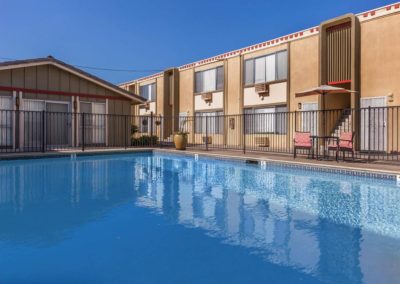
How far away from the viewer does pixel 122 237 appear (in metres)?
4.19

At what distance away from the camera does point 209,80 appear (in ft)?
72.7

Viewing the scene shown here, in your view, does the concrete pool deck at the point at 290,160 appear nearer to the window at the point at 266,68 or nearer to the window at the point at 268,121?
the window at the point at 268,121

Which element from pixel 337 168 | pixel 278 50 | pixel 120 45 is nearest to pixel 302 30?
pixel 278 50

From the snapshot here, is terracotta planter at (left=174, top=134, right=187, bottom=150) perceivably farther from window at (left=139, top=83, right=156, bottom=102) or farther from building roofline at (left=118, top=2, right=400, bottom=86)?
window at (left=139, top=83, right=156, bottom=102)

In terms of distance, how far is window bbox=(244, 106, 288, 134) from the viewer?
692 inches

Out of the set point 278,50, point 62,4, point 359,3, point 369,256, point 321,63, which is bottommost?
point 369,256

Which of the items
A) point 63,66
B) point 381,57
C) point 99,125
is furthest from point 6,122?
point 381,57

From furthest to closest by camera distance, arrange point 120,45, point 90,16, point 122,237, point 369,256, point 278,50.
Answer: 1. point 120,45
2. point 90,16
3. point 278,50
4. point 122,237
5. point 369,256

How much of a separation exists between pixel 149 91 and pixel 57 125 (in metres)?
12.6

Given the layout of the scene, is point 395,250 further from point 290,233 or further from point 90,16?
point 90,16

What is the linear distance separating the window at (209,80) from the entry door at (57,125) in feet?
29.8

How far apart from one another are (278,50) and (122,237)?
50.5 ft

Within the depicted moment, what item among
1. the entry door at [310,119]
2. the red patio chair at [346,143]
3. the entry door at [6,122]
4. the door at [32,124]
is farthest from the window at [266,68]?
the entry door at [6,122]

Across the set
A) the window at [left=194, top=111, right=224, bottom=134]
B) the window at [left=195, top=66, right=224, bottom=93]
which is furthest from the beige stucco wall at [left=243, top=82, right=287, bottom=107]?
the window at [left=195, top=66, right=224, bottom=93]
